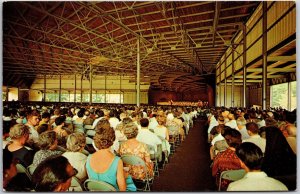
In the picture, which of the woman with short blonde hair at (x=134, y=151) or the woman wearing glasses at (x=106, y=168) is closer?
the woman wearing glasses at (x=106, y=168)

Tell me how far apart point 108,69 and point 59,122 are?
866 inches

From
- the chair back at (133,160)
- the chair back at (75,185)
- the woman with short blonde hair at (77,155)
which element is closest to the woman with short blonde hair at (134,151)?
the chair back at (133,160)

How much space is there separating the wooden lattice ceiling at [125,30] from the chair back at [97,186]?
329 centimetres

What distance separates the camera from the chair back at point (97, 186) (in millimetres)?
2186

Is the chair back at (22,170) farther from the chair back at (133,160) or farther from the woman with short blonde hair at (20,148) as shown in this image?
the chair back at (133,160)

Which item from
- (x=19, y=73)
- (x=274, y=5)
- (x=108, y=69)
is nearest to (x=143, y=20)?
(x=274, y=5)

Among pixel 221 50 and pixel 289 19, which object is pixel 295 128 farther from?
pixel 221 50

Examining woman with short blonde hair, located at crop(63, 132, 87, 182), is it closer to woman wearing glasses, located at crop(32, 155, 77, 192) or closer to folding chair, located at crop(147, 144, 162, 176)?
woman wearing glasses, located at crop(32, 155, 77, 192)

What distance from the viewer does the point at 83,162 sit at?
2.88 metres

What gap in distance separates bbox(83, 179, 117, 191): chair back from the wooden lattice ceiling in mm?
3292

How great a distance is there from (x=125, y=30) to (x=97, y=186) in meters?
11.5

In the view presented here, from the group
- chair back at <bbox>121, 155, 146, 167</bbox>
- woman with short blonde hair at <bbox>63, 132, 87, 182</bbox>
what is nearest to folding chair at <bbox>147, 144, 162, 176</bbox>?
chair back at <bbox>121, 155, 146, 167</bbox>

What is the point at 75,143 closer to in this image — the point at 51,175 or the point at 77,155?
the point at 77,155

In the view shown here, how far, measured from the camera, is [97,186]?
2258mm
